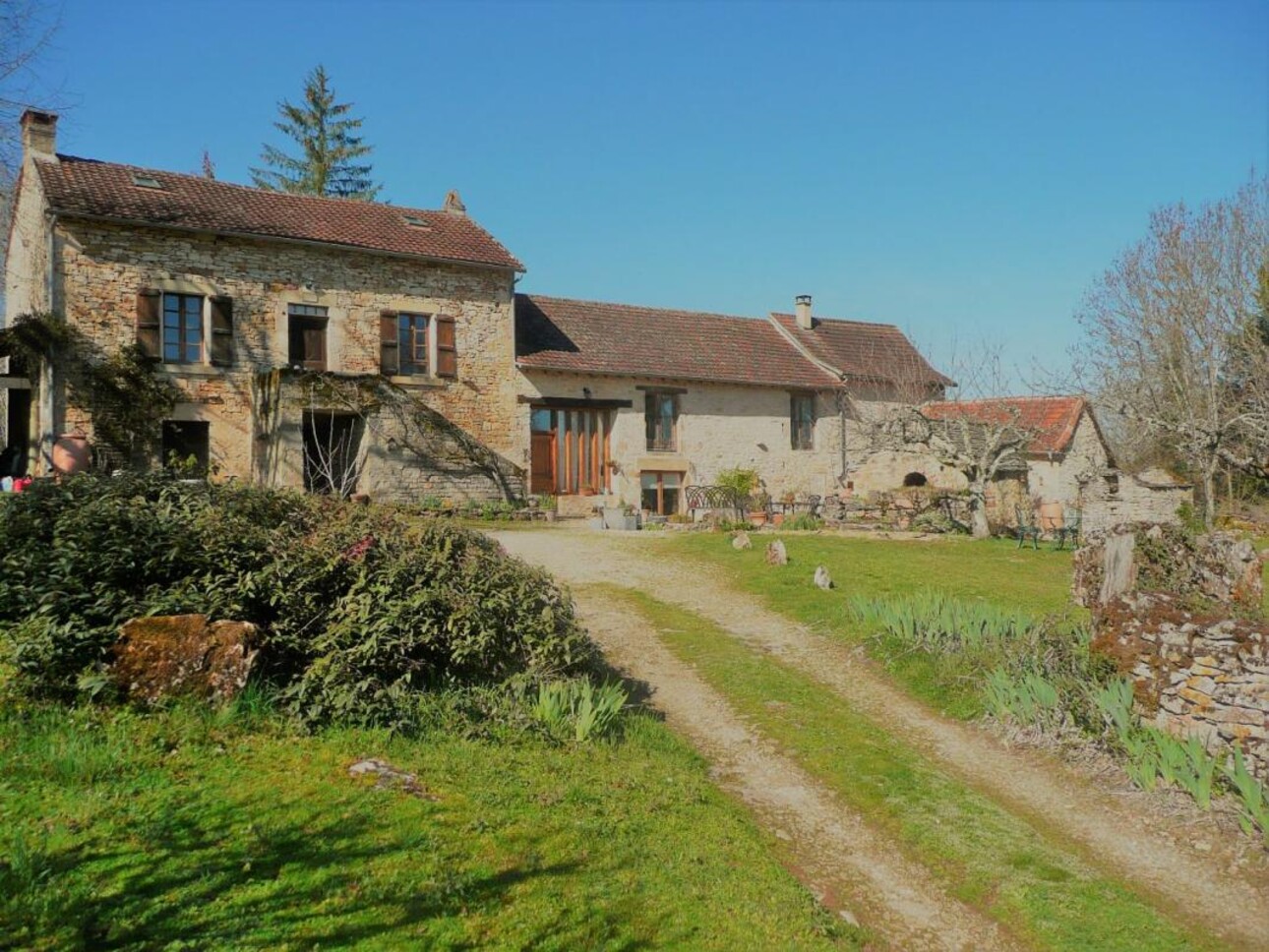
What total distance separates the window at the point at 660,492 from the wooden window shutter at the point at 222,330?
429 inches

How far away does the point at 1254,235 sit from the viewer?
25.5 meters

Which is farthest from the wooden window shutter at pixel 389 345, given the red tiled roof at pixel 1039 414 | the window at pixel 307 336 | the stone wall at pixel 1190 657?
the stone wall at pixel 1190 657

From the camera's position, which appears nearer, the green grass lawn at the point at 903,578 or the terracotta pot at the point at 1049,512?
the green grass lawn at the point at 903,578

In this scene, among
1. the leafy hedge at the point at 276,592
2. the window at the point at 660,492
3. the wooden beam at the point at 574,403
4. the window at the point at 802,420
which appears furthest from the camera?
the window at the point at 802,420

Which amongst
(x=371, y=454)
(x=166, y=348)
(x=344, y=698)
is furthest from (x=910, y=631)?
(x=166, y=348)

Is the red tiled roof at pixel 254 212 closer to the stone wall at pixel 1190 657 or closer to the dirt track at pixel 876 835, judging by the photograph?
the dirt track at pixel 876 835

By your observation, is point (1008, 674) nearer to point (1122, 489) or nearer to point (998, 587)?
point (998, 587)

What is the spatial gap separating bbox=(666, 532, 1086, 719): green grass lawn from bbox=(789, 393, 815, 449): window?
30.1 feet

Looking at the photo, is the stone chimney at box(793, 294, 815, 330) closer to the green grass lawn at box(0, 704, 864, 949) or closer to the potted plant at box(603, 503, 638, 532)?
the potted plant at box(603, 503, 638, 532)

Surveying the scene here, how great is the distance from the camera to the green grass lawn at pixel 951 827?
5375 millimetres

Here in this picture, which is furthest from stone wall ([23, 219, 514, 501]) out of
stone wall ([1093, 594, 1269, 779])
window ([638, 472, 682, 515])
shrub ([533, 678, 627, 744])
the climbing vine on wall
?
stone wall ([1093, 594, 1269, 779])

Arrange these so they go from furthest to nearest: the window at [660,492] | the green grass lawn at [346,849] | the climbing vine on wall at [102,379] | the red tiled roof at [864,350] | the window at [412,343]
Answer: the red tiled roof at [864,350], the window at [660,492], the window at [412,343], the climbing vine on wall at [102,379], the green grass lawn at [346,849]

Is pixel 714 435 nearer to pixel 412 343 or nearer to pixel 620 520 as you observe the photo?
pixel 620 520

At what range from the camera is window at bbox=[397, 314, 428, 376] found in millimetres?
22422
